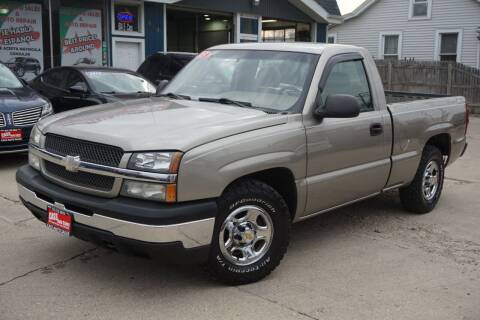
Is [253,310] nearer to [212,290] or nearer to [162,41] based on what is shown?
[212,290]

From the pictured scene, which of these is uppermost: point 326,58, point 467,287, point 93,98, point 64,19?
point 64,19

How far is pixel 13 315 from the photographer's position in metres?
3.56

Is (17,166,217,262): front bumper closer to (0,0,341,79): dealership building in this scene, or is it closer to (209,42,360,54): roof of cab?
(209,42,360,54): roof of cab

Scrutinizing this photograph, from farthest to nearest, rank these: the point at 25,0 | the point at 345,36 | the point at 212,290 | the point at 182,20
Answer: the point at 345,36 → the point at 182,20 → the point at 25,0 → the point at 212,290

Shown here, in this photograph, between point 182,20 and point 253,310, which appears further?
point 182,20

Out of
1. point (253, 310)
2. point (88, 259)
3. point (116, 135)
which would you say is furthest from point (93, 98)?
point (253, 310)

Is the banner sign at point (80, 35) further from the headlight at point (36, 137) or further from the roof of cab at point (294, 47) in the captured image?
the headlight at point (36, 137)

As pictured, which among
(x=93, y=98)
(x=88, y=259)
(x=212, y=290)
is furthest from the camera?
(x=93, y=98)

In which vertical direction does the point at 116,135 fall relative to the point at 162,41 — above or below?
below

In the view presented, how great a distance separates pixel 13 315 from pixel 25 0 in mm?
12522

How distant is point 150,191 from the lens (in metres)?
3.55

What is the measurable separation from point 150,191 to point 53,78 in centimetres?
849

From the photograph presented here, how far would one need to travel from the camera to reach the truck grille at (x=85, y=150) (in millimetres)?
3682

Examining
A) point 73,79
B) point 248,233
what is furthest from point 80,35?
point 248,233
